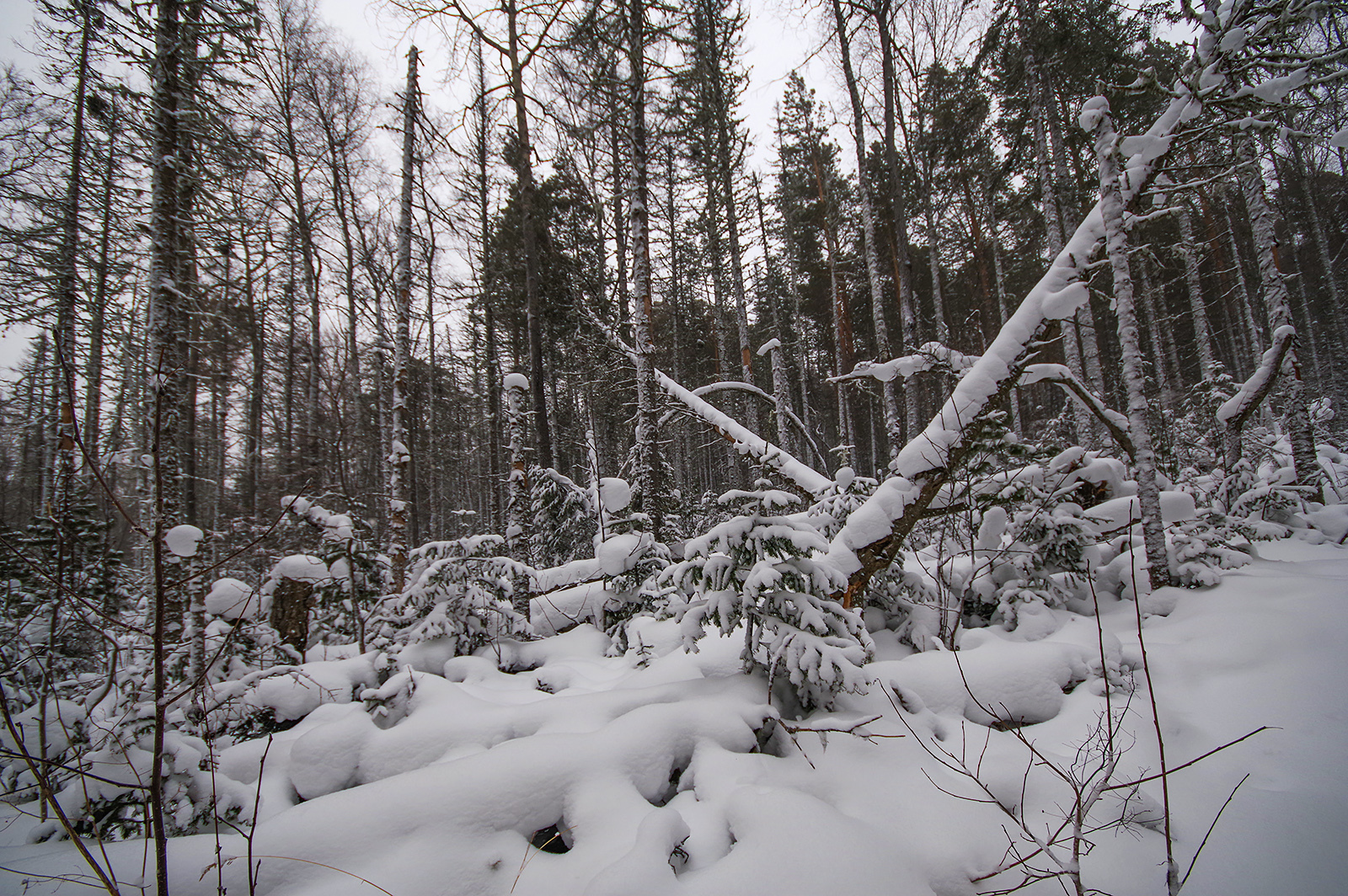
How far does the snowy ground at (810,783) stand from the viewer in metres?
1.89

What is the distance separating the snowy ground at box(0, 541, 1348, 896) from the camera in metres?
1.89

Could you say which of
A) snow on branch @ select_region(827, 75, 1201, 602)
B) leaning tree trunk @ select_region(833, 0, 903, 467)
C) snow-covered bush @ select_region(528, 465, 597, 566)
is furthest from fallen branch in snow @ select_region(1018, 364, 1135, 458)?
snow-covered bush @ select_region(528, 465, 597, 566)

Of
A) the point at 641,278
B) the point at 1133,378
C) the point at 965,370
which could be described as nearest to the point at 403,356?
the point at 641,278

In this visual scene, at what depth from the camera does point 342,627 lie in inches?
243

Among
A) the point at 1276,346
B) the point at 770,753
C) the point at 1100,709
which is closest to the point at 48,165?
the point at 770,753

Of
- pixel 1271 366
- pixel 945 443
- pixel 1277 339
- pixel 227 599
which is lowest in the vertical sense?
pixel 227 599

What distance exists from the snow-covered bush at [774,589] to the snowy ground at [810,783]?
350mm

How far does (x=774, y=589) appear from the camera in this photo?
9.29ft

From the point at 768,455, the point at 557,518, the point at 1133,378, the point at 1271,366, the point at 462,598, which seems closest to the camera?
the point at 1133,378

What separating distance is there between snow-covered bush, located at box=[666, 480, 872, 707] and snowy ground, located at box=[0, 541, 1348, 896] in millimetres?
350

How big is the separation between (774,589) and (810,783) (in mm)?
940

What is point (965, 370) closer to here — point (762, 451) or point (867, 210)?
point (762, 451)

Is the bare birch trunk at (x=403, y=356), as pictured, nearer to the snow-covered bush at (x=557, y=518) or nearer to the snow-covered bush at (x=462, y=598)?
the snow-covered bush at (x=557, y=518)

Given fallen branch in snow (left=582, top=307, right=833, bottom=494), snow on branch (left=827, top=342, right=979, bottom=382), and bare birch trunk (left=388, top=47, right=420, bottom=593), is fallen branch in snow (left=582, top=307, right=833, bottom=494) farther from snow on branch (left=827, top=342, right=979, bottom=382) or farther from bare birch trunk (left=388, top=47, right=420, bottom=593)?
bare birch trunk (left=388, top=47, right=420, bottom=593)
